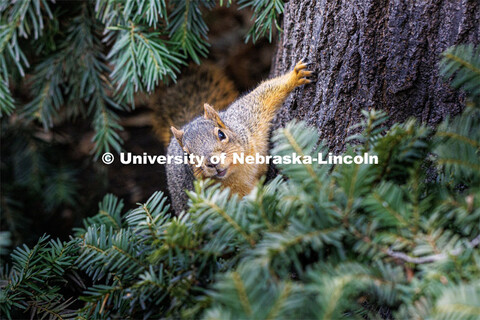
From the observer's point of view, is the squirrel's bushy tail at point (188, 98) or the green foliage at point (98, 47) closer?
the green foliage at point (98, 47)

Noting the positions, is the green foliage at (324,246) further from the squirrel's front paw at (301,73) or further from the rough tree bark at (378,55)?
the squirrel's front paw at (301,73)

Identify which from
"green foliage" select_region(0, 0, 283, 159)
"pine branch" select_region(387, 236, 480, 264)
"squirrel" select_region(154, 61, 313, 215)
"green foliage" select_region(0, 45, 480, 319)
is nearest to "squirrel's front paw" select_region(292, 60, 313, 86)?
"squirrel" select_region(154, 61, 313, 215)

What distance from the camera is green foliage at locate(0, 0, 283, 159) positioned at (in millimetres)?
1261

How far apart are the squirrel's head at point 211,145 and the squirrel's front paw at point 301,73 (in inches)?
9.8

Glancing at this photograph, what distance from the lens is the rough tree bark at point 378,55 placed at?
2.85 ft

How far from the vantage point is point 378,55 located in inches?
37.0

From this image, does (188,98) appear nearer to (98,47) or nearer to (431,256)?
(98,47)

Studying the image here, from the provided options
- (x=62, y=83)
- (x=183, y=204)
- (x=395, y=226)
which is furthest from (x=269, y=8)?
(x=62, y=83)

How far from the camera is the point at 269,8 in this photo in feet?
3.77

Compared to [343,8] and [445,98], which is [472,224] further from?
[343,8]

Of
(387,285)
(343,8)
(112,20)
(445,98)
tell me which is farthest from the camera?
(112,20)

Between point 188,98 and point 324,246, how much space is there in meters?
1.27

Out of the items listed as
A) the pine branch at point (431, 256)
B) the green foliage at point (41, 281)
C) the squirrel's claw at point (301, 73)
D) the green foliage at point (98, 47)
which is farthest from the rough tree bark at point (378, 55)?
the green foliage at point (41, 281)

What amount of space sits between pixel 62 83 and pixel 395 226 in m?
1.38
